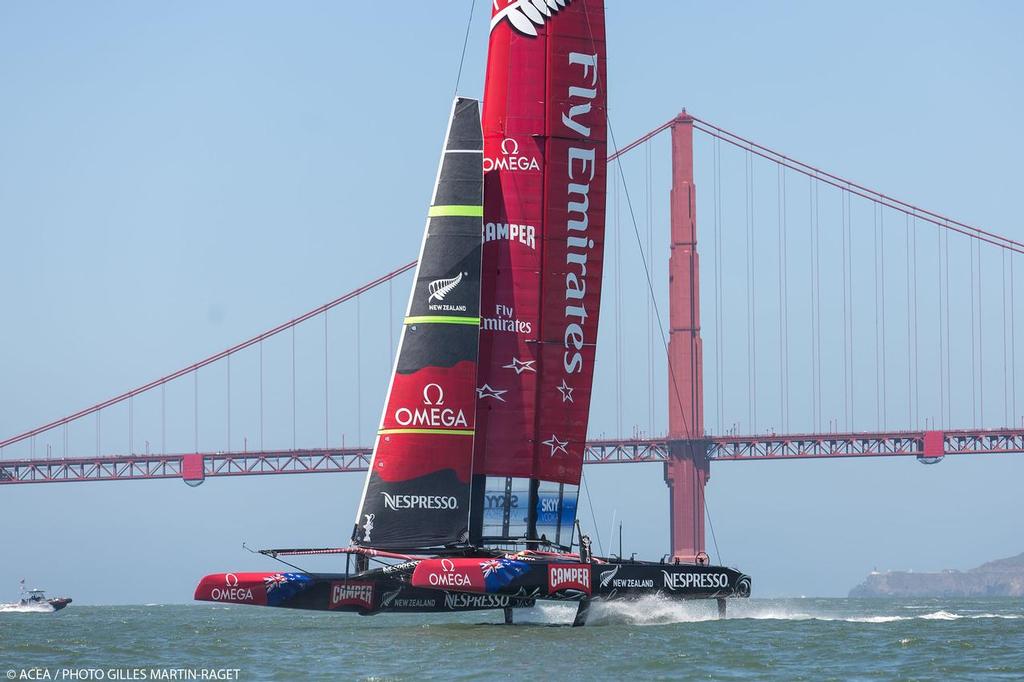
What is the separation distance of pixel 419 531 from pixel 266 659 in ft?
10.1

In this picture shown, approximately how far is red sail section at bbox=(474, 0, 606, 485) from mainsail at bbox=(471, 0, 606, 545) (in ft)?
0.04

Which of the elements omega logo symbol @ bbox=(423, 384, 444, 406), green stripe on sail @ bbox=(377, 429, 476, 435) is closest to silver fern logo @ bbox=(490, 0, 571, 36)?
omega logo symbol @ bbox=(423, 384, 444, 406)

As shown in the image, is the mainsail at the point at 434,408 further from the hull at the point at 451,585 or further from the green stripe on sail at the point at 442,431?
the hull at the point at 451,585

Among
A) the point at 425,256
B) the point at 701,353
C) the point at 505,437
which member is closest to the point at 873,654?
the point at 505,437

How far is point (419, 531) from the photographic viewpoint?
65.3 feet

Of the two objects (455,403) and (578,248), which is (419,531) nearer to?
(455,403)

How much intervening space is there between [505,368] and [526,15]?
4.26m

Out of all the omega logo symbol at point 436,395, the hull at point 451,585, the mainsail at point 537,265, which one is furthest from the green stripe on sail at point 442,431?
the hull at point 451,585

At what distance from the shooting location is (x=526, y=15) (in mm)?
21172

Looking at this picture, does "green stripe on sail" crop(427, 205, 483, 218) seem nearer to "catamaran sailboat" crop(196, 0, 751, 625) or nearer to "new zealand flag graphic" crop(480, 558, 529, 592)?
"catamaran sailboat" crop(196, 0, 751, 625)

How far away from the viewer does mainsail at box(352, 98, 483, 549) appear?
19.9 m

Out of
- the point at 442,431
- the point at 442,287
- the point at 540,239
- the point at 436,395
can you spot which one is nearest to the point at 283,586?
the point at 442,431

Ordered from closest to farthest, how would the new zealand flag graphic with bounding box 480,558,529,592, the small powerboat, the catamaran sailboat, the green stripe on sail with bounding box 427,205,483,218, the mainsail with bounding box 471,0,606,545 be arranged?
the new zealand flag graphic with bounding box 480,558,529,592, the catamaran sailboat, the green stripe on sail with bounding box 427,205,483,218, the mainsail with bounding box 471,0,606,545, the small powerboat

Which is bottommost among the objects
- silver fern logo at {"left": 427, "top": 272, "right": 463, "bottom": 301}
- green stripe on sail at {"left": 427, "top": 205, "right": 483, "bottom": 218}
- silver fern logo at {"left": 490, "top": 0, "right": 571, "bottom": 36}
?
silver fern logo at {"left": 427, "top": 272, "right": 463, "bottom": 301}
